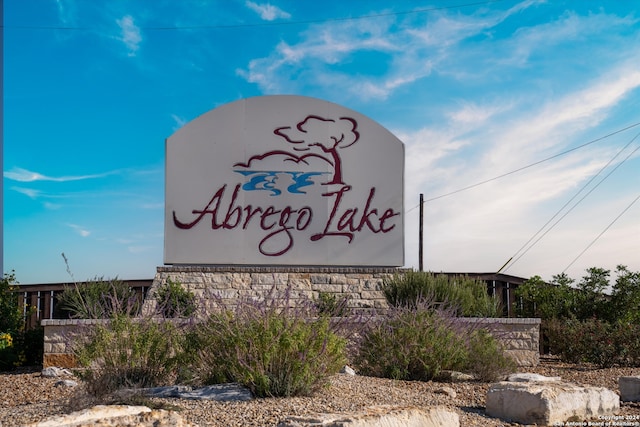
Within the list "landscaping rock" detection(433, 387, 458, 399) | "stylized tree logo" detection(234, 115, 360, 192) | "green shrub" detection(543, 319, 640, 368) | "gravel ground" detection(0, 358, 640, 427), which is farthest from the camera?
"stylized tree logo" detection(234, 115, 360, 192)

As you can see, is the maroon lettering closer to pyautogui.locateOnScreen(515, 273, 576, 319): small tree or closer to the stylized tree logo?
the stylized tree logo

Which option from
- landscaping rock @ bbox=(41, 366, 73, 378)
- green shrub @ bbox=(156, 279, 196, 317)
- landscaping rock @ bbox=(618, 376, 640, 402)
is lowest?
landscaping rock @ bbox=(41, 366, 73, 378)

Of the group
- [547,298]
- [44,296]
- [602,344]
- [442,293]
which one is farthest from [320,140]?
[44,296]

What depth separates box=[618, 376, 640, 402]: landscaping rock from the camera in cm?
771

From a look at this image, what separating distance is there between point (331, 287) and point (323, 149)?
118 inches

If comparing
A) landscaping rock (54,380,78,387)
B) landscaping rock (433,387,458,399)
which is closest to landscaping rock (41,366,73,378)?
landscaping rock (54,380,78,387)

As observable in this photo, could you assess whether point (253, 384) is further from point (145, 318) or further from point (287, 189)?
point (287, 189)

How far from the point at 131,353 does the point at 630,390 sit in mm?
5554

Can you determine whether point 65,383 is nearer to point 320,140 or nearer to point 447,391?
point 447,391

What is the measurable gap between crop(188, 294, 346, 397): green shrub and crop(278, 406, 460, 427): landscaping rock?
1.29 metres

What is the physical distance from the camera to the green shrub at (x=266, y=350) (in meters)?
6.20

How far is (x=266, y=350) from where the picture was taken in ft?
20.5

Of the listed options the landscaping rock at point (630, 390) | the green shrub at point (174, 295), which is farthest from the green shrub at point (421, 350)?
the green shrub at point (174, 295)

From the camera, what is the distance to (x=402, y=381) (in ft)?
26.3
